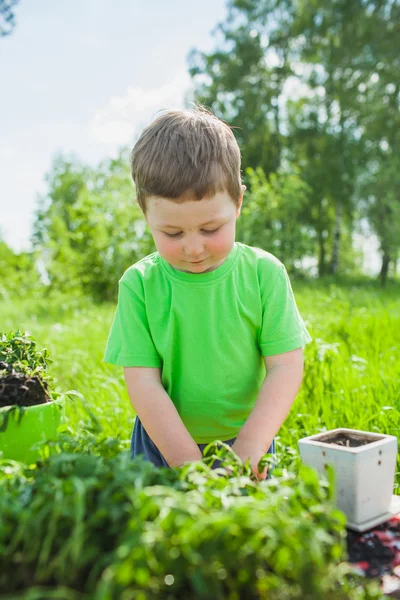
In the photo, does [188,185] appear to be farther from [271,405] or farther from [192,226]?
[271,405]

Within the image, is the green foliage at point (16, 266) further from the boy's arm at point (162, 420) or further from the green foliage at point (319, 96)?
the boy's arm at point (162, 420)

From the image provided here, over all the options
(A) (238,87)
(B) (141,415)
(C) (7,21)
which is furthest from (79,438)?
(A) (238,87)

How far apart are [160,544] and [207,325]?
1282 millimetres

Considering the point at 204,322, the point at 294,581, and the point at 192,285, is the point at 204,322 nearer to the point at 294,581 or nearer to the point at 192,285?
the point at 192,285

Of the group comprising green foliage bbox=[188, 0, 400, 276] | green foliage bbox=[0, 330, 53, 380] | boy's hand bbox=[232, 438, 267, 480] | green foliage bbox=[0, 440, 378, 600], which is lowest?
boy's hand bbox=[232, 438, 267, 480]

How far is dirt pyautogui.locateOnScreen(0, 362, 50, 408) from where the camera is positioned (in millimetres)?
1395

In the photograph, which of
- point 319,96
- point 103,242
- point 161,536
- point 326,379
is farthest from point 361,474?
point 319,96

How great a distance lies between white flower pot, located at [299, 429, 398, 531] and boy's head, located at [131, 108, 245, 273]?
0.65 meters

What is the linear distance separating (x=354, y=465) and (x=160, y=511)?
1.96ft

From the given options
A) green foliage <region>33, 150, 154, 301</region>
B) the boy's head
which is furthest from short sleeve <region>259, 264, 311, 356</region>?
green foliage <region>33, 150, 154, 301</region>

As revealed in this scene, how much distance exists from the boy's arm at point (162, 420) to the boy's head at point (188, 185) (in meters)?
0.38

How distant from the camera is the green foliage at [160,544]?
739 millimetres

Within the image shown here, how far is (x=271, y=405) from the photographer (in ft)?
5.76

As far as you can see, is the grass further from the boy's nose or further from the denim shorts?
the boy's nose
